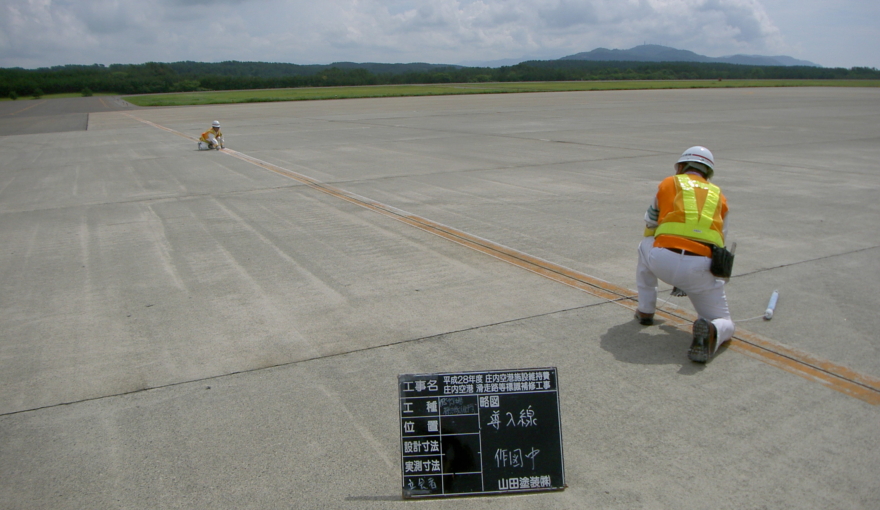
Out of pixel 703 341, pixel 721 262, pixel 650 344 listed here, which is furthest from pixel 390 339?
pixel 721 262

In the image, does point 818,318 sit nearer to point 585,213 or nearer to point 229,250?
point 585,213

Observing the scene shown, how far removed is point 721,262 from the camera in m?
4.96

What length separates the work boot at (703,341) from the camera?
4.89 meters

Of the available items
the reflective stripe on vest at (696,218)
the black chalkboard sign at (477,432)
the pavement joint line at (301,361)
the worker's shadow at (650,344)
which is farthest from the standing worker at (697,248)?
the black chalkboard sign at (477,432)

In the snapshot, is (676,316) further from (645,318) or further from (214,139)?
(214,139)

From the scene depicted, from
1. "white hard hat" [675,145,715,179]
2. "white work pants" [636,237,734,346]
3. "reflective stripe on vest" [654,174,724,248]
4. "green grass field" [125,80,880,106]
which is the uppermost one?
"green grass field" [125,80,880,106]

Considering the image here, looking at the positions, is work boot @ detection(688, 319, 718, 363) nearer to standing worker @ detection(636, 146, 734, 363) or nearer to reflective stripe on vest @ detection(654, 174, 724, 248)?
standing worker @ detection(636, 146, 734, 363)

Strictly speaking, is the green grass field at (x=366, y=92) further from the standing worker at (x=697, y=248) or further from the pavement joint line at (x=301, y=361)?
the standing worker at (x=697, y=248)

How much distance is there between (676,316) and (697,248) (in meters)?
1.11

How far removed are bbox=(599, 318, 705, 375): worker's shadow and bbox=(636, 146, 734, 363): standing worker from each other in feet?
0.49

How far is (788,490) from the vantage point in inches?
137

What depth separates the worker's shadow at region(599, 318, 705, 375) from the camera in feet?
16.5

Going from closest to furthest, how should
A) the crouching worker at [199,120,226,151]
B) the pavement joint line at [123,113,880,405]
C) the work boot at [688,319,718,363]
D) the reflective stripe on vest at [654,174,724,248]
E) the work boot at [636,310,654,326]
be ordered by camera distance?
the pavement joint line at [123,113,880,405] < the work boot at [688,319,718,363] < the reflective stripe on vest at [654,174,724,248] < the work boot at [636,310,654,326] < the crouching worker at [199,120,226,151]

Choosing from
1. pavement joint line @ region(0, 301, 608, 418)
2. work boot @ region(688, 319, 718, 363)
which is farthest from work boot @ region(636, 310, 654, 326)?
work boot @ region(688, 319, 718, 363)
